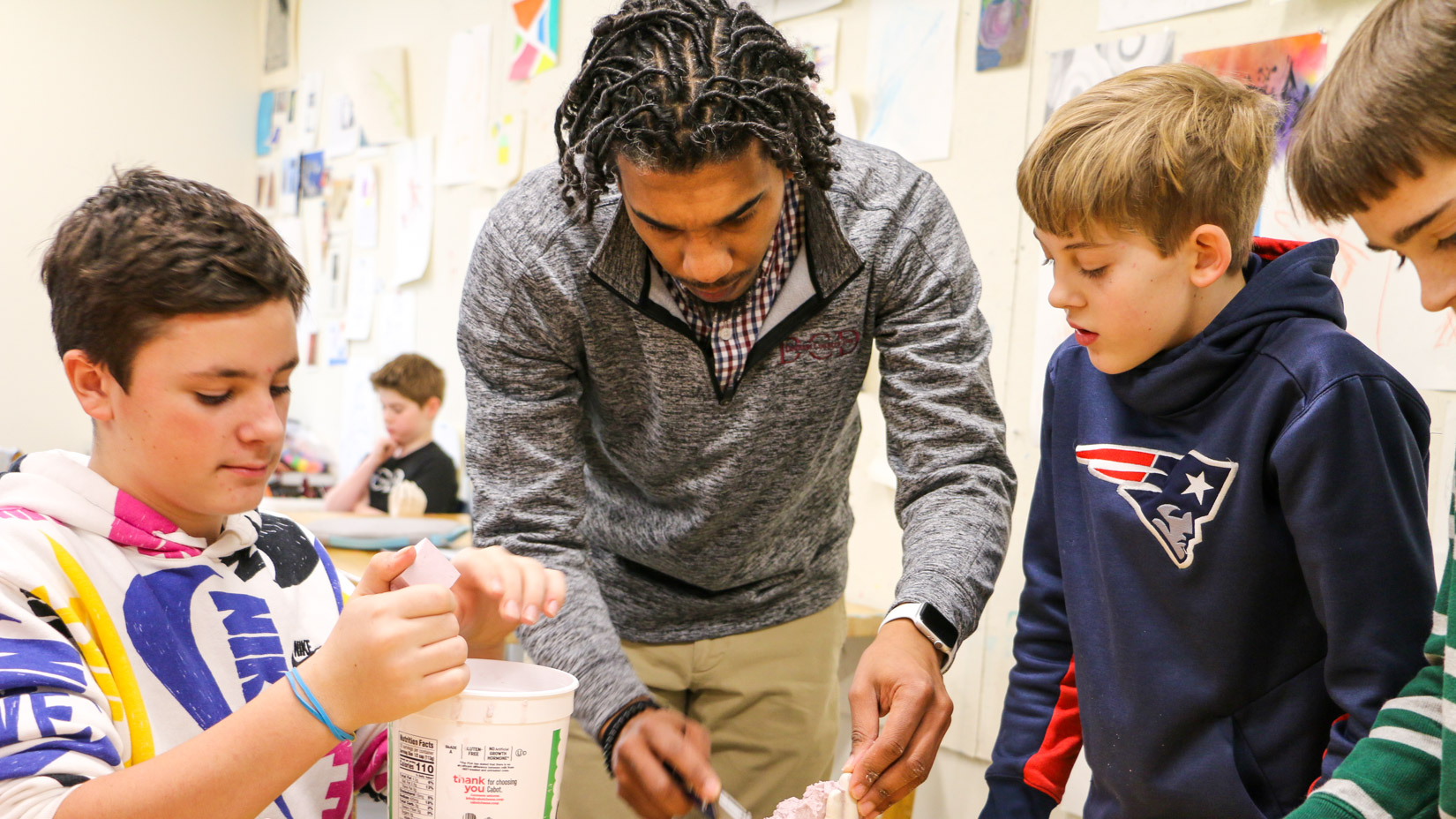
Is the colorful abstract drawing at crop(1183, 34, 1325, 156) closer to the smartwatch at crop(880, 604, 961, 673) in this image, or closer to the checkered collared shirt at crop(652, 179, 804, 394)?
the checkered collared shirt at crop(652, 179, 804, 394)

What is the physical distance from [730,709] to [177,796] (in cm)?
76

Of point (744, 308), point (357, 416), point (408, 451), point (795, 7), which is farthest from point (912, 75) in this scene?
point (357, 416)

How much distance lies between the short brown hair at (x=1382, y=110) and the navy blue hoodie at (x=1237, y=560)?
0.15 m

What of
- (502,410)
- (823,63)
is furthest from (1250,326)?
(823,63)

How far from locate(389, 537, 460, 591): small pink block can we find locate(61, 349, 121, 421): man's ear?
35cm

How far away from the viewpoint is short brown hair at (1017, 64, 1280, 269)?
932 millimetres

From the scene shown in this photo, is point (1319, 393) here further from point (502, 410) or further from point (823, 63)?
point (823, 63)

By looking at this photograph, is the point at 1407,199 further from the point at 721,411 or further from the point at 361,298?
the point at 361,298

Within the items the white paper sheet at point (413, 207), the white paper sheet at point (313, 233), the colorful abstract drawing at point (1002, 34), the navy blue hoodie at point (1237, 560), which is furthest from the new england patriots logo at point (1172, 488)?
the white paper sheet at point (313, 233)

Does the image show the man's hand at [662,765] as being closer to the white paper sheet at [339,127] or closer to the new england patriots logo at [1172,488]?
the new england patriots logo at [1172,488]

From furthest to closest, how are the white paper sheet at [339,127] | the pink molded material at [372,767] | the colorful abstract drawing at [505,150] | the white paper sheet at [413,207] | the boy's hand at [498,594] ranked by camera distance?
the white paper sheet at [339,127]
the white paper sheet at [413,207]
the colorful abstract drawing at [505,150]
the pink molded material at [372,767]
the boy's hand at [498,594]

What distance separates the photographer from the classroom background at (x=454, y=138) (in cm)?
167

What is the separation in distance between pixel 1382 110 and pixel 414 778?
0.82 m

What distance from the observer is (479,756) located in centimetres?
71
